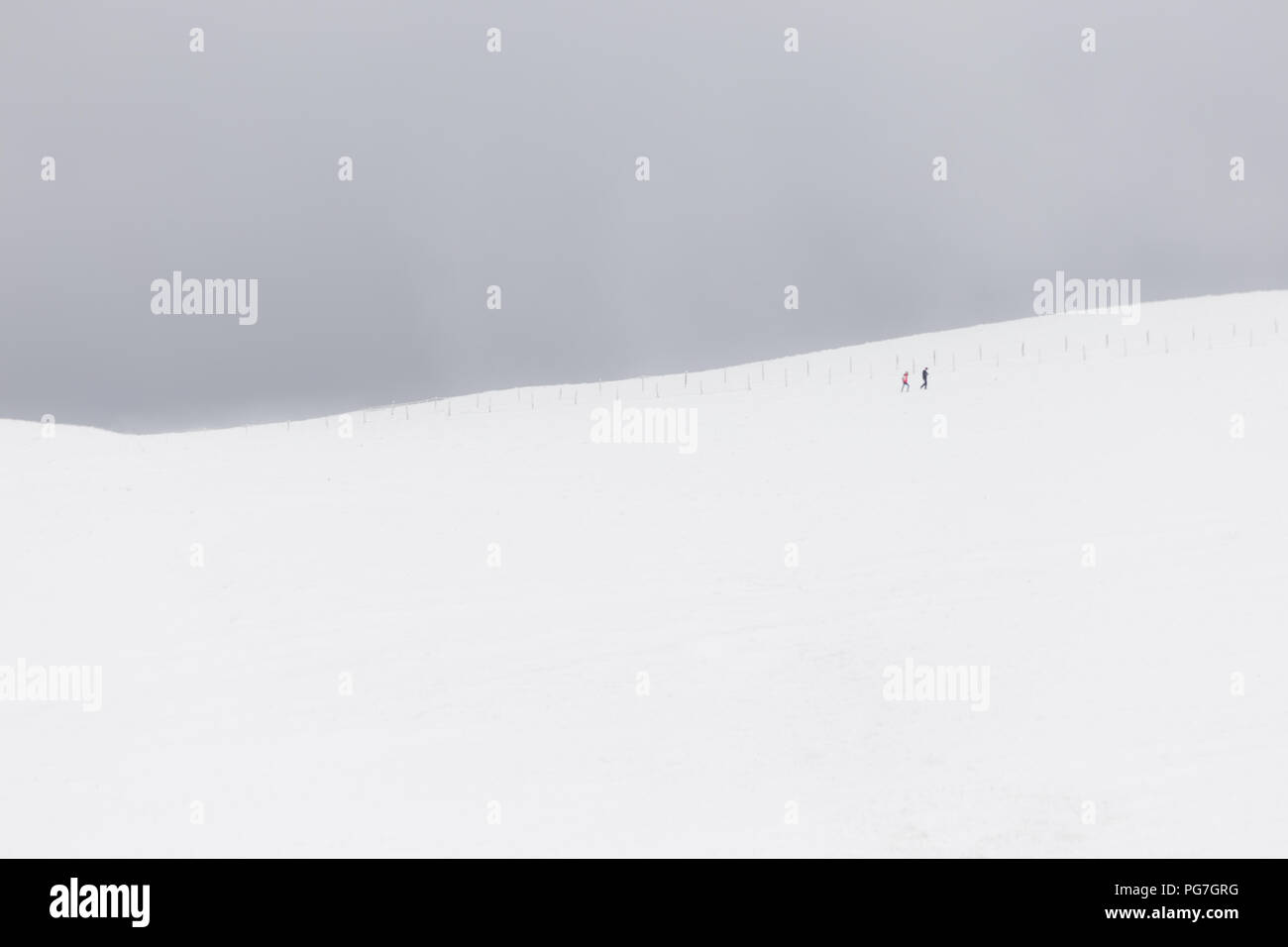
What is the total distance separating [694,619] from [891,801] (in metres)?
8.35

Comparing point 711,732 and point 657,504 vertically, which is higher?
point 657,504

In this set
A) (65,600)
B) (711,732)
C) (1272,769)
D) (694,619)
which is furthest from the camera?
(65,600)

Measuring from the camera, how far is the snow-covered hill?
74.6ft

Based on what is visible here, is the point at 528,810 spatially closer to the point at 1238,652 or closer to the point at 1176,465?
the point at 1238,652

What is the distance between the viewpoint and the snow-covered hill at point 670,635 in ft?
74.6

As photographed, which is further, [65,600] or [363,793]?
[65,600]

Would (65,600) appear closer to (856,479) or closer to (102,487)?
(102,487)

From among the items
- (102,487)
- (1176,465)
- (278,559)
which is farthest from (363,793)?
(1176,465)

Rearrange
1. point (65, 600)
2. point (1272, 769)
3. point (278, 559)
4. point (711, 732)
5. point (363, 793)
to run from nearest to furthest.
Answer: point (1272, 769), point (363, 793), point (711, 732), point (65, 600), point (278, 559)

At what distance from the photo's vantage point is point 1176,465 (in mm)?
38156

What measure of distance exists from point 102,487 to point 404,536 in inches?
425

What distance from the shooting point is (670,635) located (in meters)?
29.4
